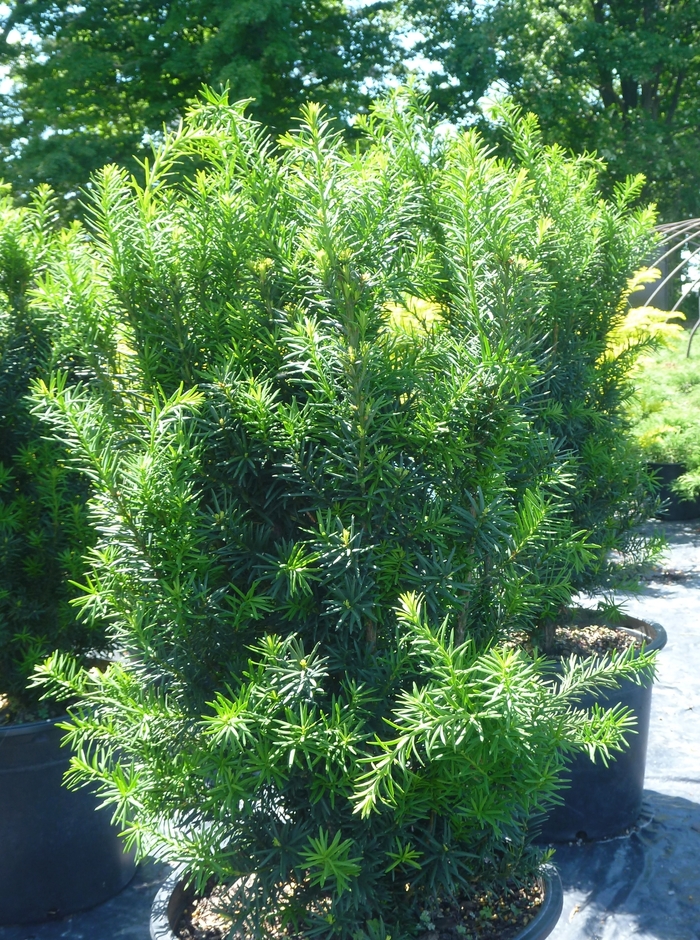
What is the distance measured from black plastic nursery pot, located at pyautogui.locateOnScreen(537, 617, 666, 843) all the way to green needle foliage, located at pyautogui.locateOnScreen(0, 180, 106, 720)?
6.33ft

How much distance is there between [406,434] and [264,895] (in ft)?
2.78

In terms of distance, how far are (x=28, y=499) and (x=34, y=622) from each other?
1.35ft

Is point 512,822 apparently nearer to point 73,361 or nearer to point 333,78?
point 73,361

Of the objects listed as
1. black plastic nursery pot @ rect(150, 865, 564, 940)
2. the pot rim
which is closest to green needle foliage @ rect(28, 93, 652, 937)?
black plastic nursery pot @ rect(150, 865, 564, 940)

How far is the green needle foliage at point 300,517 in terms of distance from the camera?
142cm

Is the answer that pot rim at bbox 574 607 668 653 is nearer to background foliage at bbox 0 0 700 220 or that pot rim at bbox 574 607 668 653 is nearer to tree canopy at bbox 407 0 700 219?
background foliage at bbox 0 0 700 220

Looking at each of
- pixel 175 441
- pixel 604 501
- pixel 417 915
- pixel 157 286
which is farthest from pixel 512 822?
pixel 604 501

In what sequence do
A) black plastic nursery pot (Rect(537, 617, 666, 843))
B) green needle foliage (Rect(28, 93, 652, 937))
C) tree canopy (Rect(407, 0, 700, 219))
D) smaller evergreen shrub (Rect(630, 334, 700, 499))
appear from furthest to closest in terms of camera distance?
tree canopy (Rect(407, 0, 700, 219))
smaller evergreen shrub (Rect(630, 334, 700, 499))
black plastic nursery pot (Rect(537, 617, 666, 843))
green needle foliage (Rect(28, 93, 652, 937))

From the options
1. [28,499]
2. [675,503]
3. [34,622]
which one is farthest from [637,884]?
[675,503]

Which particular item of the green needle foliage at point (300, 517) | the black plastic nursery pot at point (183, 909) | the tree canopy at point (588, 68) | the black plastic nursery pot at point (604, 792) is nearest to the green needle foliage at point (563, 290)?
the green needle foliage at point (300, 517)

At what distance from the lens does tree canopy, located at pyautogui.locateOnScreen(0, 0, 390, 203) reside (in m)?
12.4

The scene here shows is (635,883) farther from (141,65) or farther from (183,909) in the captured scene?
(141,65)

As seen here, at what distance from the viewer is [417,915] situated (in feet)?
5.36

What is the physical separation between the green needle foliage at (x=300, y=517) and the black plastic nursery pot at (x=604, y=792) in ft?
6.05
